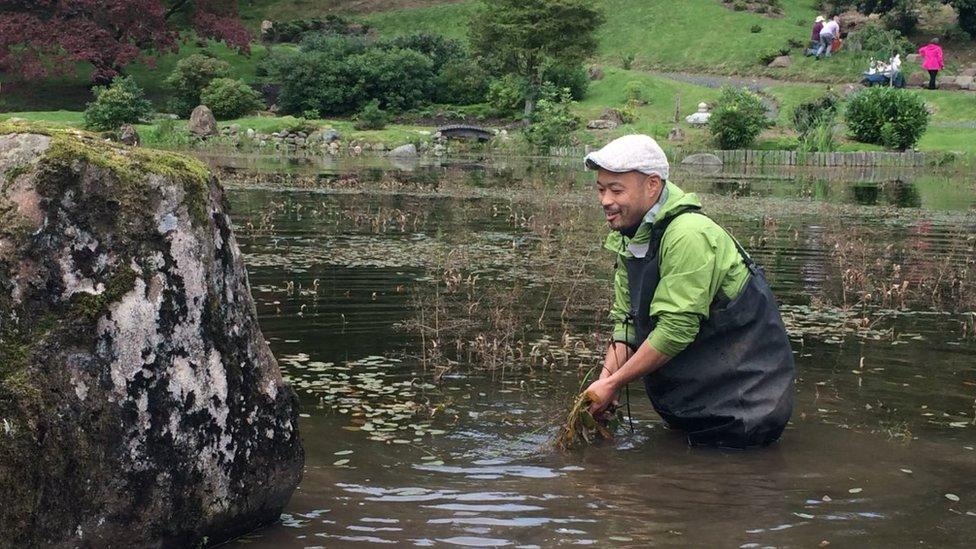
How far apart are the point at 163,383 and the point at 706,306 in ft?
9.95

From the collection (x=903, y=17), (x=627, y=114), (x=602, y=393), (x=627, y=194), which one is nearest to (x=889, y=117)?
(x=627, y=114)

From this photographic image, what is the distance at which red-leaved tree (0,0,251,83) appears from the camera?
4641 centimetres

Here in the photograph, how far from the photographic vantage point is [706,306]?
21.3 feet

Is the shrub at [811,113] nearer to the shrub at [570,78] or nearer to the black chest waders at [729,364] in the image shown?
the shrub at [570,78]

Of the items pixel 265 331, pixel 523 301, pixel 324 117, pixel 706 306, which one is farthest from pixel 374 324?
pixel 324 117

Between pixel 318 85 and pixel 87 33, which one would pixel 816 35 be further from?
pixel 87 33

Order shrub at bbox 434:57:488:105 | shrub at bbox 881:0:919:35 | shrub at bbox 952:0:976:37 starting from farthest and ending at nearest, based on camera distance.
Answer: shrub at bbox 881:0:919:35 → shrub at bbox 952:0:976:37 → shrub at bbox 434:57:488:105

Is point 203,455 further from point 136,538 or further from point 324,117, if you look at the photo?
point 324,117

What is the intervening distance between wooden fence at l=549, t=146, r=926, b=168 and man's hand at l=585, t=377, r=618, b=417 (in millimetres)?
30174

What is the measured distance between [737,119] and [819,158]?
2.84 meters

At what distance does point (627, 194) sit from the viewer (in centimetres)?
659

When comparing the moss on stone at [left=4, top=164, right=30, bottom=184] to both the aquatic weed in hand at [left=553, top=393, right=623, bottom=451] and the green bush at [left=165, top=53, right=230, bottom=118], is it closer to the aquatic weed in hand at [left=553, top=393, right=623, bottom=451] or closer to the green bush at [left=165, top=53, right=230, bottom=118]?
the aquatic weed in hand at [left=553, top=393, right=623, bottom=451]

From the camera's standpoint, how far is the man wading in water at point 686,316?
21.2 feet

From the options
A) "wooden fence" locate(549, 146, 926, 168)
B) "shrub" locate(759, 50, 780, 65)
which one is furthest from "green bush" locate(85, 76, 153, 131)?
"shrub" locate(759, 50, 780, 65)
